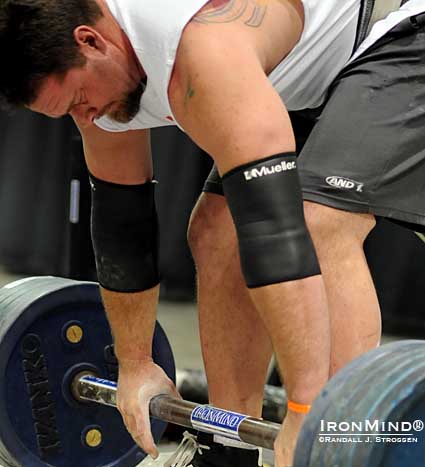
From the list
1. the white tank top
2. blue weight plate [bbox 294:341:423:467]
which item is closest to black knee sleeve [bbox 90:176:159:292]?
the white tank top

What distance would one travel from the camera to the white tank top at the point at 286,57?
132 centimetres

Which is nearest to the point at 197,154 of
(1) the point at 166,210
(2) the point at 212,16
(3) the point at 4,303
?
(1) the point at 166,210

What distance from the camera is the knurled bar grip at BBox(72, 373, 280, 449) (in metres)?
1.43

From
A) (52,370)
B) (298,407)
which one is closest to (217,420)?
(298,407)

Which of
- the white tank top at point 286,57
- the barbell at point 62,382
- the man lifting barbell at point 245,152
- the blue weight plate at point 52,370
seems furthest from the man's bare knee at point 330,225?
the blue weight plate at point 52,370

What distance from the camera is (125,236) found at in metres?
1.74

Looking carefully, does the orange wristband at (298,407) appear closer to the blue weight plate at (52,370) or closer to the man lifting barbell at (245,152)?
the man lifting barbell at (245,152)

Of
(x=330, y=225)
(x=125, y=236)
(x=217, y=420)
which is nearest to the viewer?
(x=330, y=225)

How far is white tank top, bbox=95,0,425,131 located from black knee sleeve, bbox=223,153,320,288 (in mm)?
201

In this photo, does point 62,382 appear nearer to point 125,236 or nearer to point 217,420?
point 125,236

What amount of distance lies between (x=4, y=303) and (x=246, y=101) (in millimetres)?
836

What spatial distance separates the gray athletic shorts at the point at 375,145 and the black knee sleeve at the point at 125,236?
39 cm

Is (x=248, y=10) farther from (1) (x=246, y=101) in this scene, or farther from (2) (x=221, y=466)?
(2) (x=221, y=466)

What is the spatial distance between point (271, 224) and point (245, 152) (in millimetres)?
101
